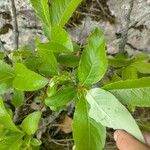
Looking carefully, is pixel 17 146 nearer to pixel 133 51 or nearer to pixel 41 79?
pixel 41 79

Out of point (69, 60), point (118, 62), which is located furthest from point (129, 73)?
point (69, 60)

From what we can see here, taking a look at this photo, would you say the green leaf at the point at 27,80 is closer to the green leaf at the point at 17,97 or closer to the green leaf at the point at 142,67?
the green leaf at the point at 17,97

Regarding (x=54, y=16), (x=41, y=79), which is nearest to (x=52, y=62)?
(x=41, y=79)

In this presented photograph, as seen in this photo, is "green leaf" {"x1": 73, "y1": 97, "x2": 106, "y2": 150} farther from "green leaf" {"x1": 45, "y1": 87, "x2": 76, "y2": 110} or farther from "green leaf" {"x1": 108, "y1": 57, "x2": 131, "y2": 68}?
"green leaf" {"x1": 108, "y1": 57, "x2": 131, "y2": 68}

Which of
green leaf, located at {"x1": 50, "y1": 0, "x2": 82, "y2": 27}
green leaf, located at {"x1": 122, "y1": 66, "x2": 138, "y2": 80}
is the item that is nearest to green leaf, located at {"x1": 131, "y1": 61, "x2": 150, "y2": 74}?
green leaf, located at {"x1": 122, "y1": 66, "x2": 138, "y2": 80}

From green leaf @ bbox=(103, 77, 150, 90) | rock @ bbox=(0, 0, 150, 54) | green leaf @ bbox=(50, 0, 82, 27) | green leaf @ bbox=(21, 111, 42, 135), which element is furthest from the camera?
rock @ bbox=(0, 0, 150, 54)

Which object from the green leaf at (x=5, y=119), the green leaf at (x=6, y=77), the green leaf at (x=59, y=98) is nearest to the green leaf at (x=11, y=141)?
the green leaf at (x=5, y=119)

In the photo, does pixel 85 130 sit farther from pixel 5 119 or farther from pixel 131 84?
pixel 5 119
